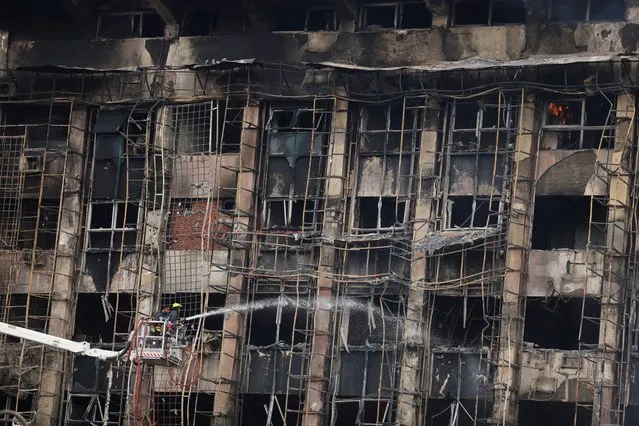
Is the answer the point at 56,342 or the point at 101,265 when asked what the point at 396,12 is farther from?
the point at 56,342

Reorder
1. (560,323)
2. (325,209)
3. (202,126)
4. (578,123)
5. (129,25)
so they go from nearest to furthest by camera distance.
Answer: (578,123)
(560,323)
(325,209)
(202,126)
(129,25)

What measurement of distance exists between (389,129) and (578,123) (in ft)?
17.3

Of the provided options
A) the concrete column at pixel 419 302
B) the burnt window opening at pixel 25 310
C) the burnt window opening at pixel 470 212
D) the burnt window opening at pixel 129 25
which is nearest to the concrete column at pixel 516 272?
the burnt window opening at pixel 470 212

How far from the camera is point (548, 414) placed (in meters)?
55.6

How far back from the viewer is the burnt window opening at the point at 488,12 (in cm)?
5712

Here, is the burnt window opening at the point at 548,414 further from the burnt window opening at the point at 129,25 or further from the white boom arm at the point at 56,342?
the burnt window opening at the point at 129,25

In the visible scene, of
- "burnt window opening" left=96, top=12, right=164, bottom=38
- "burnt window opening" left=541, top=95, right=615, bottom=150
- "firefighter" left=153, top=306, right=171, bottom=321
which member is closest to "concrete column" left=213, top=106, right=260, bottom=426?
"firefighter" left=153, top=306, right=171, bottom=321

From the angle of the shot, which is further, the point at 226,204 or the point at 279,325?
the point at 226,204

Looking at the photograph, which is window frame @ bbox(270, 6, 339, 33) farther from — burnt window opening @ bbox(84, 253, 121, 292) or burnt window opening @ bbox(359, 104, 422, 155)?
burnt window opening @ bbox(84, 253, 121, 292)

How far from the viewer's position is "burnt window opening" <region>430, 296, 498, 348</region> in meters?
55.5

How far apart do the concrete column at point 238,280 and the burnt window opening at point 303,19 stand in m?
2.86

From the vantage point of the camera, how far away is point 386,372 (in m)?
55.6

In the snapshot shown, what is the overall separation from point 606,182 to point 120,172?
14354 millimetres

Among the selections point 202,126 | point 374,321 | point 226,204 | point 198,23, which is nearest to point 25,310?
point 226,204
